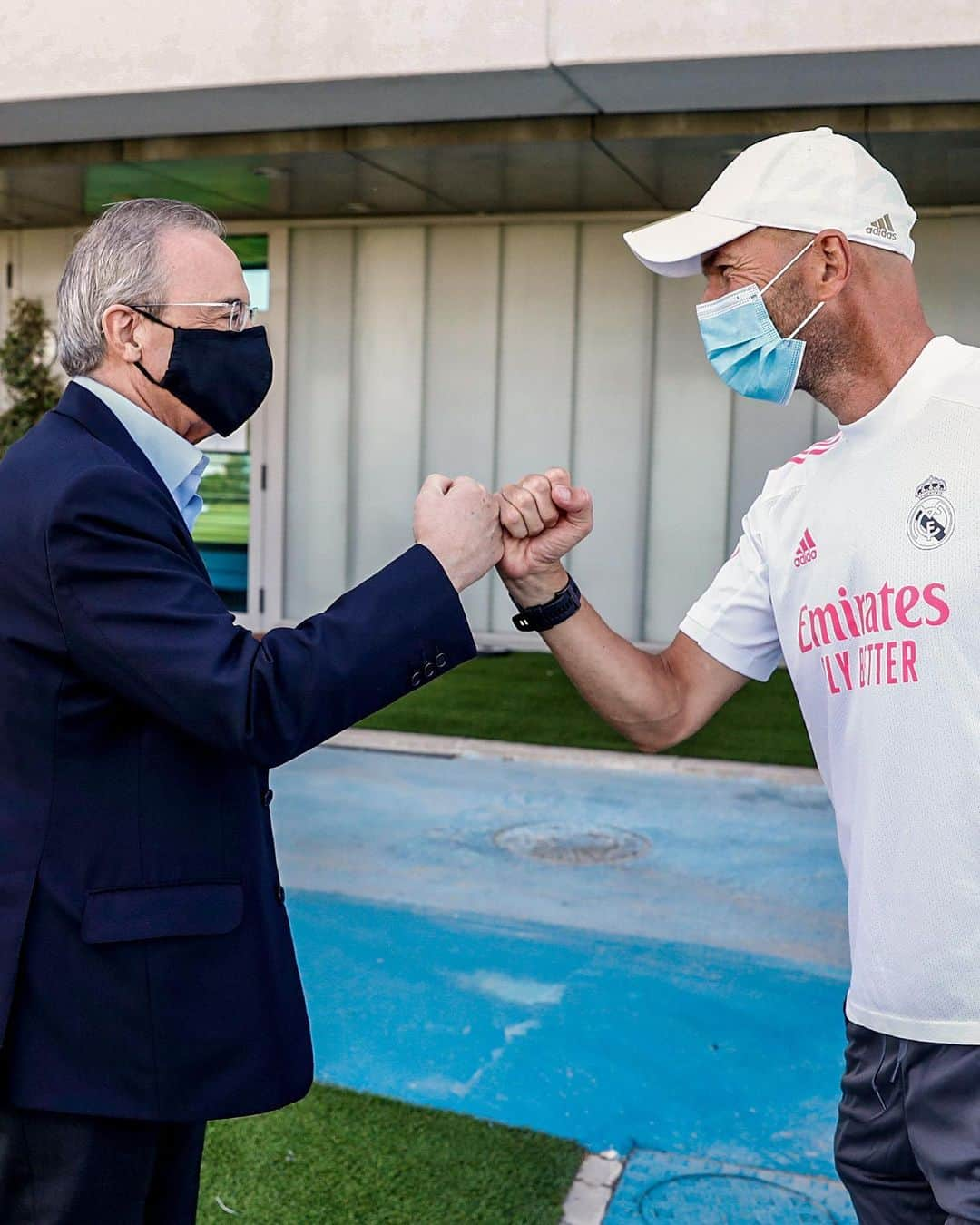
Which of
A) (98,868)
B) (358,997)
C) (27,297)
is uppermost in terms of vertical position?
(27,297)

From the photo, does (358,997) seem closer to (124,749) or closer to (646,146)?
(124,749)

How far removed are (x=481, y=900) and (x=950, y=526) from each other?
4199 millimetres

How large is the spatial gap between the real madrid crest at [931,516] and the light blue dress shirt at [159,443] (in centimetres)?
106

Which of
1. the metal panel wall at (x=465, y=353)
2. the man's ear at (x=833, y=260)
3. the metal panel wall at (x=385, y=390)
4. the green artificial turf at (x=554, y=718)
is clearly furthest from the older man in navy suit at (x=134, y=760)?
the metal panel wall at (x=385, y=390)

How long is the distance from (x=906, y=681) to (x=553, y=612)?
826 millimetres

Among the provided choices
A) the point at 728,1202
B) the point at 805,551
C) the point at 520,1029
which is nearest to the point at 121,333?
the point at 805,551

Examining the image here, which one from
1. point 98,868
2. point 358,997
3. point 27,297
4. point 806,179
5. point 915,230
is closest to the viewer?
point 98,868

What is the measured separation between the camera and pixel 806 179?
2191mm

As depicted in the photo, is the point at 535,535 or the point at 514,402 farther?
the point at 514,402

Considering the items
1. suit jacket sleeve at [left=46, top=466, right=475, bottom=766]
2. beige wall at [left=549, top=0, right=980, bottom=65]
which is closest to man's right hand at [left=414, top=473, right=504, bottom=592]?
suit jacket sleeve at [left=46, top=466, right=475, bottom=766]

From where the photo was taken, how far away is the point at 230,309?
228cm

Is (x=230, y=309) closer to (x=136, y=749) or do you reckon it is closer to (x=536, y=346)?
(x=136, y=749)

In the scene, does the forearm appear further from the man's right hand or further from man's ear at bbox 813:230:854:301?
man's ear at bbox 813:230:854:301

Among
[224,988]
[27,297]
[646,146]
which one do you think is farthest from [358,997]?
[27,297]
